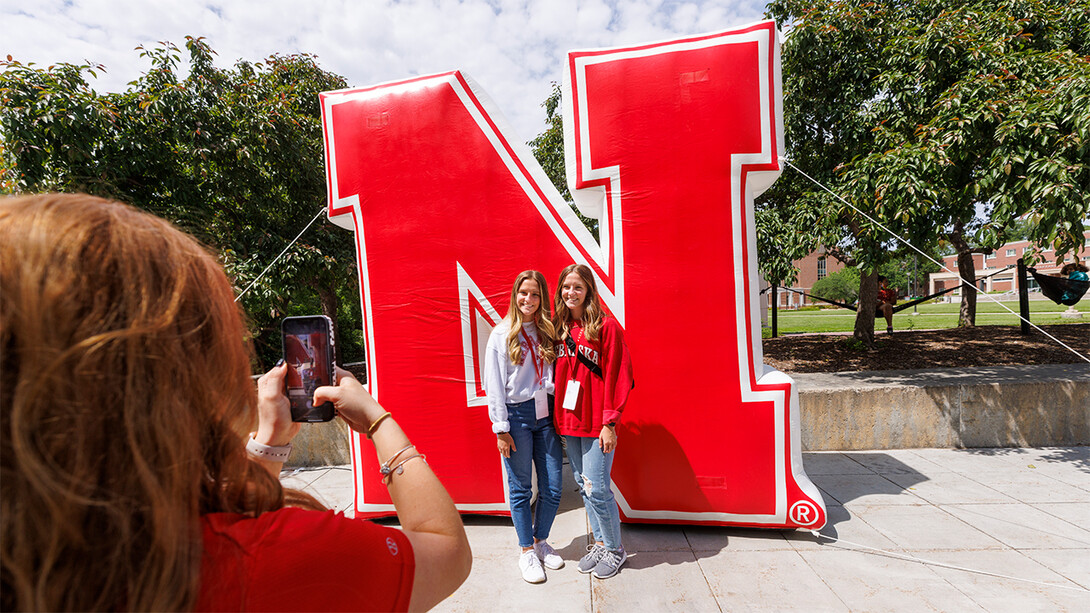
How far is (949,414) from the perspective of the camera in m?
5.35

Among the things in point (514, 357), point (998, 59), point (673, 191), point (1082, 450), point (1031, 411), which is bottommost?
point (1082, 450)

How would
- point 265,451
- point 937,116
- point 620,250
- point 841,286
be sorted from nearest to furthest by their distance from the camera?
1. point 265,451
2. point 620,250
3. point 937,116
4. point 841,286

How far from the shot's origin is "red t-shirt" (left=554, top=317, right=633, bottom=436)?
3.05 meters

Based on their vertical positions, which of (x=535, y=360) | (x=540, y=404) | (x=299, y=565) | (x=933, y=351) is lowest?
(x=933, y=351)

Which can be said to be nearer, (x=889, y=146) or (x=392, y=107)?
(x=392, y=107)

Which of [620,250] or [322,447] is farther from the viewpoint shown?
[322,447]

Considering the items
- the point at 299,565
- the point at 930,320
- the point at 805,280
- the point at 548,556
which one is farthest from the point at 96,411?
the point at 805,280

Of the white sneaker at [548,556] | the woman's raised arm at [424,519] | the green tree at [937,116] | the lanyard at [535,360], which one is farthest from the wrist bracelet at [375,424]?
the green tree at [937,116]

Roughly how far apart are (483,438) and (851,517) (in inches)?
112

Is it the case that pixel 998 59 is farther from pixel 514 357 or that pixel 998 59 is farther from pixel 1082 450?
pixel 514 357

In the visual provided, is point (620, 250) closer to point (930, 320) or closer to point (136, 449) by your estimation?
point (136, 449)

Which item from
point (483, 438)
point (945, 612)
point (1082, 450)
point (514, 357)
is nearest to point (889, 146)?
point (1082, 450)

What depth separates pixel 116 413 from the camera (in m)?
0.55

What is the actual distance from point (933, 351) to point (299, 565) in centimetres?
961
